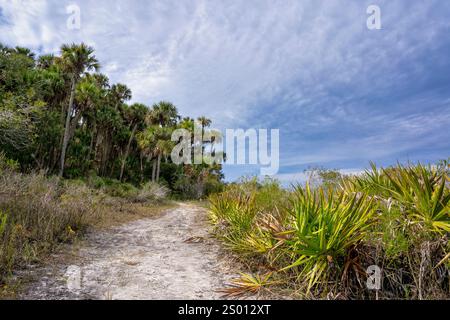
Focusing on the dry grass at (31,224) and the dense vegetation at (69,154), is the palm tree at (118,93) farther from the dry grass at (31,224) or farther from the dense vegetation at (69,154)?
the dry grass at (31,224)

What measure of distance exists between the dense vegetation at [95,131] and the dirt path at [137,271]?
14.6 m

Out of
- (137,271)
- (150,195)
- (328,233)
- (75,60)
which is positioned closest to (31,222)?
(137,271)

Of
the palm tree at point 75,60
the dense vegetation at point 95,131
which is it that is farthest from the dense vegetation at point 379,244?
the palm tree at point 75,60

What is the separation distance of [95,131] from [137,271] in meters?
29.1

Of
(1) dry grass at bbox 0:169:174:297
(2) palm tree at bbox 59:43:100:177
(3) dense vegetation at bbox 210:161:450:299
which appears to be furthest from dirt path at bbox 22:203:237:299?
(2) palm tree at bbox 59:43:100:177

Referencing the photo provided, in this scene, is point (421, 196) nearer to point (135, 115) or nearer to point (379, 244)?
point (379, 244)

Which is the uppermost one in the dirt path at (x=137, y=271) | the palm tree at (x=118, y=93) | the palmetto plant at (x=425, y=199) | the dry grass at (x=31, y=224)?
the palm tree at (x=118, y=93)

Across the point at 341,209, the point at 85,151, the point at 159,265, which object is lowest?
the point at 159,265

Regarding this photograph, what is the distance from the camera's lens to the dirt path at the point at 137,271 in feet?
11.8

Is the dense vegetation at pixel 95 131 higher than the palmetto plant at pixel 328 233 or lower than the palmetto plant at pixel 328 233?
higher
